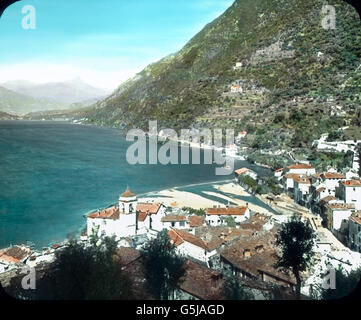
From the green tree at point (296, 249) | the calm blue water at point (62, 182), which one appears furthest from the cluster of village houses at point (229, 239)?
the calm blue water at point (62, 182)

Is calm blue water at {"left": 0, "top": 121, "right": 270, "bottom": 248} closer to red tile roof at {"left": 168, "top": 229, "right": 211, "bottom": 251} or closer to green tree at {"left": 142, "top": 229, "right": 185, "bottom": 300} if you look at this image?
red tile roof at {"left": 168, "top": 229, "right": 211, "bottom": 251}

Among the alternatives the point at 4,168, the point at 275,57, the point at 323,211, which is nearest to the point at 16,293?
the point at 323,211

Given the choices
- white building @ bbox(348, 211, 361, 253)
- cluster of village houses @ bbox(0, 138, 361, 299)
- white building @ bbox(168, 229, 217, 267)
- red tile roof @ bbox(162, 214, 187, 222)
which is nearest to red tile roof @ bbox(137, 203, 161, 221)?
cluster of village houses @ bbox(0, 138, 361, 299)

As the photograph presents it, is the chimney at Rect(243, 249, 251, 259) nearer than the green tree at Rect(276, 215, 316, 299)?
No

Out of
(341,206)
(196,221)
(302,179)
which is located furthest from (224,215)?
(302,179)

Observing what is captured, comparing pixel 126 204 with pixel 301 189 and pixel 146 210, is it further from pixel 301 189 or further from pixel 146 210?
pixel 301 189

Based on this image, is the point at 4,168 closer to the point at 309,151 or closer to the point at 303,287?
the point at 309,151
